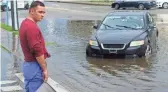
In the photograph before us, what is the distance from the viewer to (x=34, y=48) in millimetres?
5965

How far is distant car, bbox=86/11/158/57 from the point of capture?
13.5m

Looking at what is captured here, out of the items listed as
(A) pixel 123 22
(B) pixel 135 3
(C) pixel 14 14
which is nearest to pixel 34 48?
(A) pixel 123 22

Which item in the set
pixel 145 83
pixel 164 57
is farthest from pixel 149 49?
pixel 145 83

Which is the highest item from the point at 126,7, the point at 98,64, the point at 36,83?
the point at 36,83

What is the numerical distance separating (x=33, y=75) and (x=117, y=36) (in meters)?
7.85

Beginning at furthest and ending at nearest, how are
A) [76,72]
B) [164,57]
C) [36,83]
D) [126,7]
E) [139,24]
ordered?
[126,7], [139,24], [164,57], [76,72], [36,83]

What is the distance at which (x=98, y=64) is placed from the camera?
13.0 metres

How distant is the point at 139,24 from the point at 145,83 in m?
5.18

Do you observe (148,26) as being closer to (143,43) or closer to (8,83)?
(143,43)

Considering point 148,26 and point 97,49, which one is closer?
point 97,49

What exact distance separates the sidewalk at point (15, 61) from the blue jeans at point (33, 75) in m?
0.80

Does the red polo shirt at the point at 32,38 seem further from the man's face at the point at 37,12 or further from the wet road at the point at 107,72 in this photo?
the wet road at the point at 107,72

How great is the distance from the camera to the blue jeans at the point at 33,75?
6148 mm

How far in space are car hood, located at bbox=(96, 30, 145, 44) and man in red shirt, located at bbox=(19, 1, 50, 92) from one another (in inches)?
291
